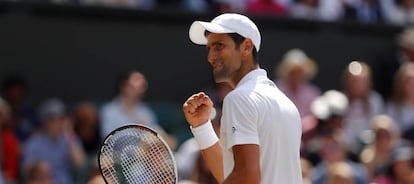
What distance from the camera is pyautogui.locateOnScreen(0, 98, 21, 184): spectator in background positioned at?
421 inches

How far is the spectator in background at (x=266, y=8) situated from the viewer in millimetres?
13305

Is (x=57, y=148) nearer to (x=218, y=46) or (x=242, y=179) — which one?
(x=218, y=46)

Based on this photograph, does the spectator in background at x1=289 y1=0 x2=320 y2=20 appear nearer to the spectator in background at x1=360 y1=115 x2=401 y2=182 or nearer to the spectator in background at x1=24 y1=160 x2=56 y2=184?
the spectator in background at x1=360 y1=115 x2=401 y2=182

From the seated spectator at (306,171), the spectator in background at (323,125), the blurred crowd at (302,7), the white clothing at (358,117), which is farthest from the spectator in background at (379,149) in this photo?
the blurred crowd at (302,7)

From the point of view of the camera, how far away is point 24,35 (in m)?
12.6

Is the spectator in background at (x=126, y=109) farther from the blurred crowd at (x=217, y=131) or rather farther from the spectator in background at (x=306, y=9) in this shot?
the spectator in background at (x=306, y=9)

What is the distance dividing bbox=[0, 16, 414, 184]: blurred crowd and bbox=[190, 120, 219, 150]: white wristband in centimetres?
355

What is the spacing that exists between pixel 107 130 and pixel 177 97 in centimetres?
249

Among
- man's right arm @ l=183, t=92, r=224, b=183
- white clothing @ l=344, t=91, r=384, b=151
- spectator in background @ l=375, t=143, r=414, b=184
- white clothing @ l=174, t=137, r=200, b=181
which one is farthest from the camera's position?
white clothing @ l=344, t=91, r=384, b=151

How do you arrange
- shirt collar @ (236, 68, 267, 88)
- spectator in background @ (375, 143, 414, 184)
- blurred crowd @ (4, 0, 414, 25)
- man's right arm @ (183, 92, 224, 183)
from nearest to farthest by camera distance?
1. shirt collar @ (236, 68, 267, 88)
2. man's right arm @ (183, 92, 224, 183)
3. spectator in background @ (375, 143, 414, 184)
4. blurred crowd @ (4, 0, 414, 25)

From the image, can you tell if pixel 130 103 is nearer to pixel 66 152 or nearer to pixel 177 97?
pixel 66 152

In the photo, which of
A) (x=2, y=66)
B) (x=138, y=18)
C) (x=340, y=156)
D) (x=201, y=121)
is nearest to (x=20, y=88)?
(x=2, y=66)

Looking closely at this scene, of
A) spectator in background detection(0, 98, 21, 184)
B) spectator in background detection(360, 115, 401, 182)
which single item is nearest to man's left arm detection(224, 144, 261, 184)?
spectator in background detection(360, 115, 401, 182)

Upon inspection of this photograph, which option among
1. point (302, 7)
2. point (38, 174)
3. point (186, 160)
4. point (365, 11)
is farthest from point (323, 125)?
point (365, 11)
